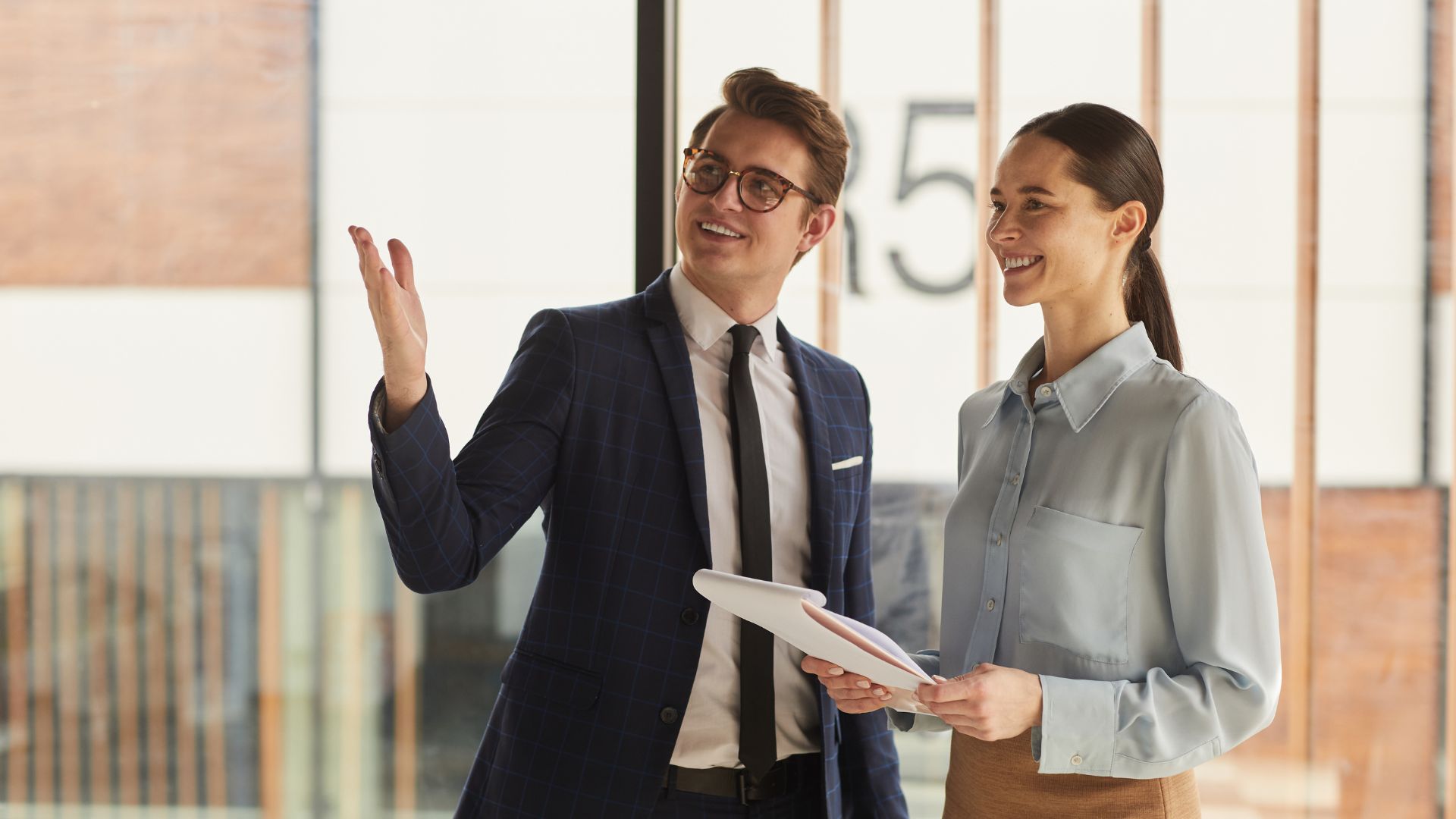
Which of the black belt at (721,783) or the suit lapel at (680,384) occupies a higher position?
the suit lapel at (680,384)

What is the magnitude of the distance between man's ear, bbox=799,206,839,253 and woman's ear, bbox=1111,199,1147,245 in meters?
0.56

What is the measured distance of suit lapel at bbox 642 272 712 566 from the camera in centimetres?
157

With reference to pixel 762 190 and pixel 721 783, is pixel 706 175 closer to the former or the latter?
pixel 762 190

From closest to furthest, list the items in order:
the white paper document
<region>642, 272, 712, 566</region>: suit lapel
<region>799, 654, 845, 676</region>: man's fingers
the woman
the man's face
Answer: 1. the white paper document
2. the woman
3. <region>799, 654, 845, 676</region>: man's fingers
4. <region>642, 272, 712, 566</region>: suit lapel
5. the man's face

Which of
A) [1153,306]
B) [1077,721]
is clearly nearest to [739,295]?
[1153,306]

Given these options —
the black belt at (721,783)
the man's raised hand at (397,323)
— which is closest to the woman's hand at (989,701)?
the black belt at (721,783)

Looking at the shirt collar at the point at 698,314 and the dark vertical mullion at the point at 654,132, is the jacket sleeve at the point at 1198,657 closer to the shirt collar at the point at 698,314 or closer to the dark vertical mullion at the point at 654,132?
the shirt collar at the point at 698,314

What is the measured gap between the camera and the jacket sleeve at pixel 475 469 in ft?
4.30

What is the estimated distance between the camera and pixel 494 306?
7.98 feet

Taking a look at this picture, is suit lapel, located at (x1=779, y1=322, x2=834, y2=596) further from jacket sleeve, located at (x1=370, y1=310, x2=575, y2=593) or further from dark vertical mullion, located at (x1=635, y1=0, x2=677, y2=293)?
dark vertical mullion, located at (x1=635, y1=0, x2=677, y2=293)

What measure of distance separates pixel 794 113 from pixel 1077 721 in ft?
3.46

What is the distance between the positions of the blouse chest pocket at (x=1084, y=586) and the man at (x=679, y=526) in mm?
422

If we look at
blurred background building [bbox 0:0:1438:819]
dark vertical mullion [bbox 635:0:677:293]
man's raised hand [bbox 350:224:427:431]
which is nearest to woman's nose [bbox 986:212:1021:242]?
man's raised hand [bbox 350:224:427:431]

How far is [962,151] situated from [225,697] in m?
2.11
